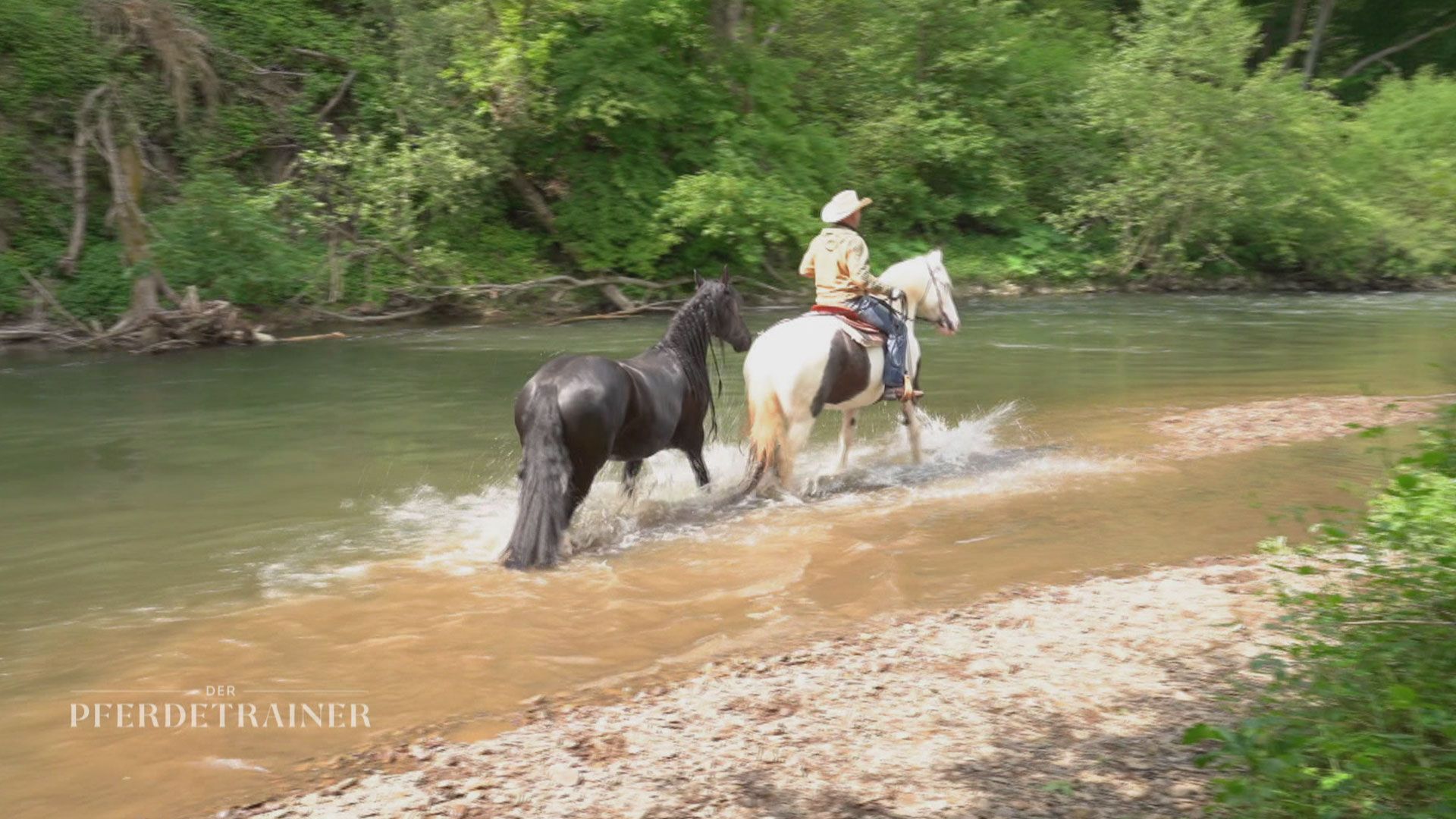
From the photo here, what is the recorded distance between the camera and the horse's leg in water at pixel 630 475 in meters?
8.50

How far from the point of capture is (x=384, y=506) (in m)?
8.68

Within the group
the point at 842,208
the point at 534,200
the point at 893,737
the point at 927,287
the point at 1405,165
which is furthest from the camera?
the point at 1405,165

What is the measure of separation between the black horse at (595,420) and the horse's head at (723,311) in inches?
0.9

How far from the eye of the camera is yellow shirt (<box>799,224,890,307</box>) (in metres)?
9.23

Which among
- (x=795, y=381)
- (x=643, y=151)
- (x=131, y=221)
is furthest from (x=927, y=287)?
(x=131, y=221)

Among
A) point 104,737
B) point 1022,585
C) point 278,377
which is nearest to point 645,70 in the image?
point 278,377

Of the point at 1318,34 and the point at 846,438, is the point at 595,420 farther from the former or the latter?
the point at 1318,34

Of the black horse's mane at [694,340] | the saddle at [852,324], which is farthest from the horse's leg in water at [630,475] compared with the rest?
the saddle at [852,324]

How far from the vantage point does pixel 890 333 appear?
955 cm

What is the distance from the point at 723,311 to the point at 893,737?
5.02 metres

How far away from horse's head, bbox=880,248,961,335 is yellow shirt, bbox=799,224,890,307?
0.61 meters

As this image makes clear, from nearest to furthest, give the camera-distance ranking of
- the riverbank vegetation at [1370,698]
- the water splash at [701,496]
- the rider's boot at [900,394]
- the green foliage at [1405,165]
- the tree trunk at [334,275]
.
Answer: the riverbank vegetation at [1370,698] < the water splash at [701,496] < the rider's boot at [900,394] < the tree trunk at [334,275] < the green foliage at [1405,165]

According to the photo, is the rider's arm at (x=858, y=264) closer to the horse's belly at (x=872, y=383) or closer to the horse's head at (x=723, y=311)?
the horse's belly at (x=872, y=383)

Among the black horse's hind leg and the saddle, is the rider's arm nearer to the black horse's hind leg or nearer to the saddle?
the saddle
